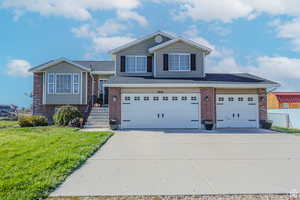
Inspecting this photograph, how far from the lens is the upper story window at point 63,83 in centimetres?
1539

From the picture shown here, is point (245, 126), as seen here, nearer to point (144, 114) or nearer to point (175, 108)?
point (175, 108)

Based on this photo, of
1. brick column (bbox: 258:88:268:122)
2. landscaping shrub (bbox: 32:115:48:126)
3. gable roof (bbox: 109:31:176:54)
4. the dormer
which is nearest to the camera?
landscaping shrub (bbox: 32:115:48:126)

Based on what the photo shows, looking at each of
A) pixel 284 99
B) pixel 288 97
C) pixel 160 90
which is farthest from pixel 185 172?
pixel 288 97

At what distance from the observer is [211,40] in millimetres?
17641

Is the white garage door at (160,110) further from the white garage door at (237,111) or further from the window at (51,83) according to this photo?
the window at (51,83)

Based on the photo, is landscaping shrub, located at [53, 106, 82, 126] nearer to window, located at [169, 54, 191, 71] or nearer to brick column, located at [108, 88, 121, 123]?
brick column, located at [108, 88, 121, 123]

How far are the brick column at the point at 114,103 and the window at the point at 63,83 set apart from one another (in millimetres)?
4952

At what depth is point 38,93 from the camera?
51.4 ft

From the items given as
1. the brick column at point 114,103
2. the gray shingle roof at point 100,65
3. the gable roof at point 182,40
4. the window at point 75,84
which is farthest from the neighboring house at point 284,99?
the window at point 75,84

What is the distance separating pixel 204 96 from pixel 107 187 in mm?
10404

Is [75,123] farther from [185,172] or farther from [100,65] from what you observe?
[185,172]

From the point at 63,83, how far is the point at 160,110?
847 cm

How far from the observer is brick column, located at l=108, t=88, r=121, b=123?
12.5 metres

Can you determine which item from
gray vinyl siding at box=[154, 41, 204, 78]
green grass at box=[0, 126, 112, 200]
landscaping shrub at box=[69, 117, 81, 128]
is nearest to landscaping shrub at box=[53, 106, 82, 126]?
→ landscaping shrub at box=[69, 117, 81, 128]
